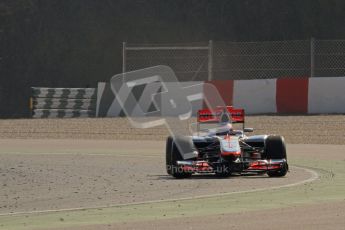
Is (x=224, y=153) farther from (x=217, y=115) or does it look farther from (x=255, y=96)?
(x=255, y=96)

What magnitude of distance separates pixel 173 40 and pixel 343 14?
493cm

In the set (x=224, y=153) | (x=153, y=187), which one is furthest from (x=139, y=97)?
(x=153, y=187)

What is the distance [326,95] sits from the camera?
25719 mm

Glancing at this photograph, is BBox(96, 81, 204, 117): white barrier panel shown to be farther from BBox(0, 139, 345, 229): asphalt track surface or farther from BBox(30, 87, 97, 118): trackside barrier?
BBox(0, 139, 345, 229): asphalt track surface

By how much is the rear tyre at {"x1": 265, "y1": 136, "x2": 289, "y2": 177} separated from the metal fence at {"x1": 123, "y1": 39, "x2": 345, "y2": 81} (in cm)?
1154

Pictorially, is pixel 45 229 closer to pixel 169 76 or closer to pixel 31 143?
pixel 31 143

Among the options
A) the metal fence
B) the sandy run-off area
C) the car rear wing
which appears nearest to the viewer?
the sandy run-off area

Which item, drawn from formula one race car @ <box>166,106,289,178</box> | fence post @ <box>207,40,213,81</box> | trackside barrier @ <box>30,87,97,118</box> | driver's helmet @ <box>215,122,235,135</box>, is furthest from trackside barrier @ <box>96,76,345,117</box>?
driver's helmet @ <box>215,122,235,135</box>

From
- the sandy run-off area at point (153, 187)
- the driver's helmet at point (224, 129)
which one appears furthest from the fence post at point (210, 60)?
the driver's helmet at point (224, 129)

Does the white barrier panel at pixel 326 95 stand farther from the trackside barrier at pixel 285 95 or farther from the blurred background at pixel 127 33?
the blurred background at pixel 127 33

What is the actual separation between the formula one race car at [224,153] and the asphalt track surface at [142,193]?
0.17 m

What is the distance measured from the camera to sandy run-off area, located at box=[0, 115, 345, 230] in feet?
33.4

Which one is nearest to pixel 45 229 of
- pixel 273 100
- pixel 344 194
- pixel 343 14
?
pixel 344 194

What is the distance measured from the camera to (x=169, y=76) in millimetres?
A: 28672
